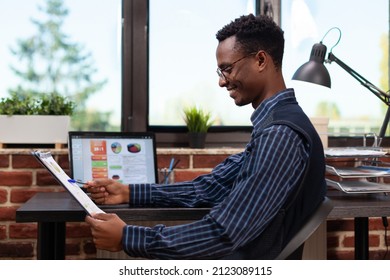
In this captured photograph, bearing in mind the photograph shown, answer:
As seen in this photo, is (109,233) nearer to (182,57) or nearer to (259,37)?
(259,37)

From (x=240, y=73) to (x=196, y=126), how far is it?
115 cm

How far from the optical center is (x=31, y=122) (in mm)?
2211

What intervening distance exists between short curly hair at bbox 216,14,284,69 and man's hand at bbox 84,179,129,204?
640mm

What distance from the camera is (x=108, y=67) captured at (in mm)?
2426

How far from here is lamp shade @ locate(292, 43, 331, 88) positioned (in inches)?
80.6

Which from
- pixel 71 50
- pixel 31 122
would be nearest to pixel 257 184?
pixel 31 122

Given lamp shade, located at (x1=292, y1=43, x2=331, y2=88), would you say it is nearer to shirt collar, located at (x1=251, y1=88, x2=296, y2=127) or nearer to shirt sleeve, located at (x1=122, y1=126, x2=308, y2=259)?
shirt collar, located at (x1=251, y1=88, x2=296, y2=127)

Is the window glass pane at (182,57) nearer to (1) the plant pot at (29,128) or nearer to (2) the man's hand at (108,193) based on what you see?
(1) the plant pot at (29,128)

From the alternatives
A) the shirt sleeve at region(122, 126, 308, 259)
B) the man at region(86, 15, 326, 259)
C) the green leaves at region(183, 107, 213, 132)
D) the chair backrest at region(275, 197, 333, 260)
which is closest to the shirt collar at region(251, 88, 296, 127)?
the man at region(86, 15, 326, 259)

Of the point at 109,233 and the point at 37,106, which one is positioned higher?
the point at 37,106

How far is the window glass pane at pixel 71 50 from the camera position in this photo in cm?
237

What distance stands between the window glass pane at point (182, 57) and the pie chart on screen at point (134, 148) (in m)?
0.40
